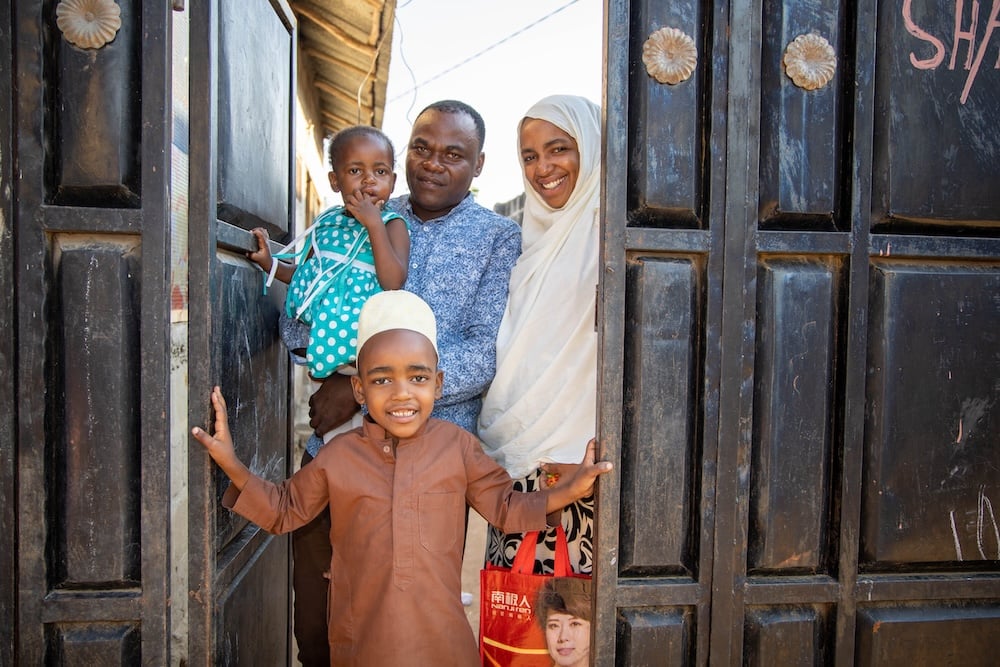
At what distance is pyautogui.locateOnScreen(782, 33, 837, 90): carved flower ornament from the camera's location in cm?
176

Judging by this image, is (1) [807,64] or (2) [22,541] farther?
(1) [807,64]

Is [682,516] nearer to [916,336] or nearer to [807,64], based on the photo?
[916,336]

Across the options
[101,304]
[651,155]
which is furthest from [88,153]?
[651,155]

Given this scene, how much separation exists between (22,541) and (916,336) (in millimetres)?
2208

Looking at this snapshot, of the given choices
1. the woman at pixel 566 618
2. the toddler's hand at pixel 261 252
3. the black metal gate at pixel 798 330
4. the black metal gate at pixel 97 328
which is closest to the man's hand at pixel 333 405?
the toddler's hand at pixel 261 252

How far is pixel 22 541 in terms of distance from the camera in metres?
1.61

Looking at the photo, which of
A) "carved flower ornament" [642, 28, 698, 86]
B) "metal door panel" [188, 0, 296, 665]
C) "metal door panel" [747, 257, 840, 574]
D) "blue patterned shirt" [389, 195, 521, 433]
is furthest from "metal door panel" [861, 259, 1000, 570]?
"metal door panel" [188, 0, 296, 665]

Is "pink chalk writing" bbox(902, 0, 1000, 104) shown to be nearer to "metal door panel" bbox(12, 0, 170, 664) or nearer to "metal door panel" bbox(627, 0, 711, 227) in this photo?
"metal door panel" bbox(627, 0, 711, 227)

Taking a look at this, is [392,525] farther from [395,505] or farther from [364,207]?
[364,207]

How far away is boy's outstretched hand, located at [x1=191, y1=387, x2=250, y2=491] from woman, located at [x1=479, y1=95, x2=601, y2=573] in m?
0.81

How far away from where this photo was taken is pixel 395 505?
188 centimetres

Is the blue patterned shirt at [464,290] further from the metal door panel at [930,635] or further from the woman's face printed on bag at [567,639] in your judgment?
the metal door panel at [930,635]

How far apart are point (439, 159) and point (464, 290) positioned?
1.61 ft

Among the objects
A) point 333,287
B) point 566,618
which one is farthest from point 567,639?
point 333,287
